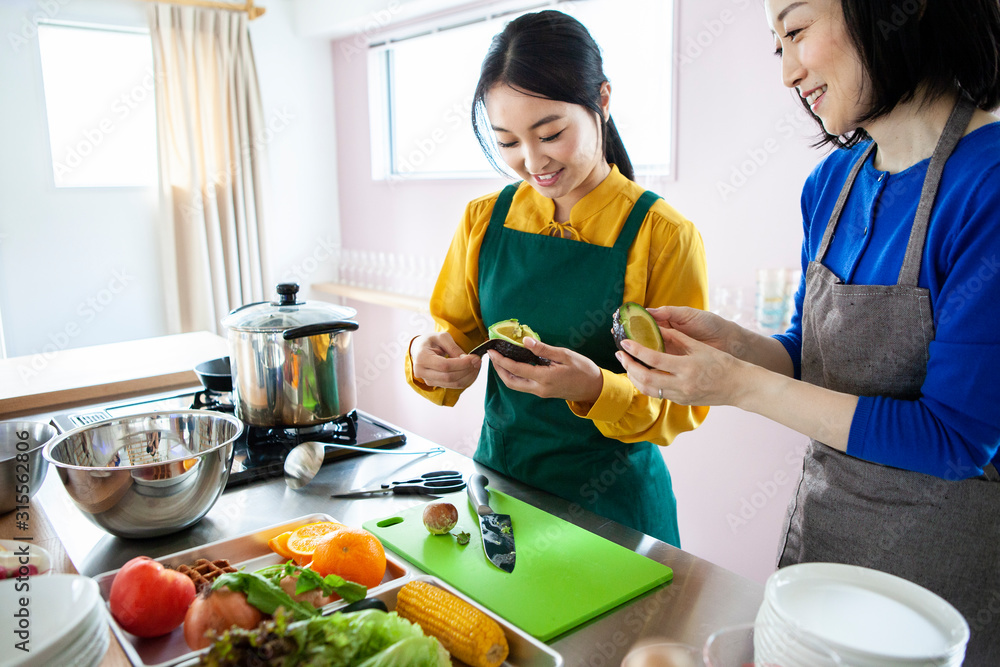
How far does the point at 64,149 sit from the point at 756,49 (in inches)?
138

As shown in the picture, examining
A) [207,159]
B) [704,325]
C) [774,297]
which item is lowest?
[774,297]

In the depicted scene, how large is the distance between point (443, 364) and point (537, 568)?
1.85 ft

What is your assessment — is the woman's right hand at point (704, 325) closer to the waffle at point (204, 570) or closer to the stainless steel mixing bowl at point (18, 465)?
the waffle at point (204, 570)

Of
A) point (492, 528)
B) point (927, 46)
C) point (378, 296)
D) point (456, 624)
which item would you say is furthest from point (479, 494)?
point (378, 296)

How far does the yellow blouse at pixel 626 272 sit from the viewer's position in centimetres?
152

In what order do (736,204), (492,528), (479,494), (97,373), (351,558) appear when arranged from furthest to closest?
(736,204) < (97,373) < (479,494) < (492,528) < (351,558)

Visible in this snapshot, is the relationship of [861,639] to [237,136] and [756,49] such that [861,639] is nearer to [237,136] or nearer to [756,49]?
[756,49]

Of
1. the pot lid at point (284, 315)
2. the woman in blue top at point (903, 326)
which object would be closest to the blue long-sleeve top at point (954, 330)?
the woman in blue top at point (903, 326)

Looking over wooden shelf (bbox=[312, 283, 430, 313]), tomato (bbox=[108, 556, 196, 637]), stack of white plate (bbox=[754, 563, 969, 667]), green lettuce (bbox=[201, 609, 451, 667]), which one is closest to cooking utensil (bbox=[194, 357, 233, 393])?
tomato (bbox=[108, 556, 196, 637])

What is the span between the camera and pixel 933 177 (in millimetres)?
1181

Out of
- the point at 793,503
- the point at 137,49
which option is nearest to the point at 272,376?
the point at 793,503

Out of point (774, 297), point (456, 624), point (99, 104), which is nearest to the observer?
point (456, 624)

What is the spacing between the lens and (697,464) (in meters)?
3.18

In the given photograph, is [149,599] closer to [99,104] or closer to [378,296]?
[378,296]
